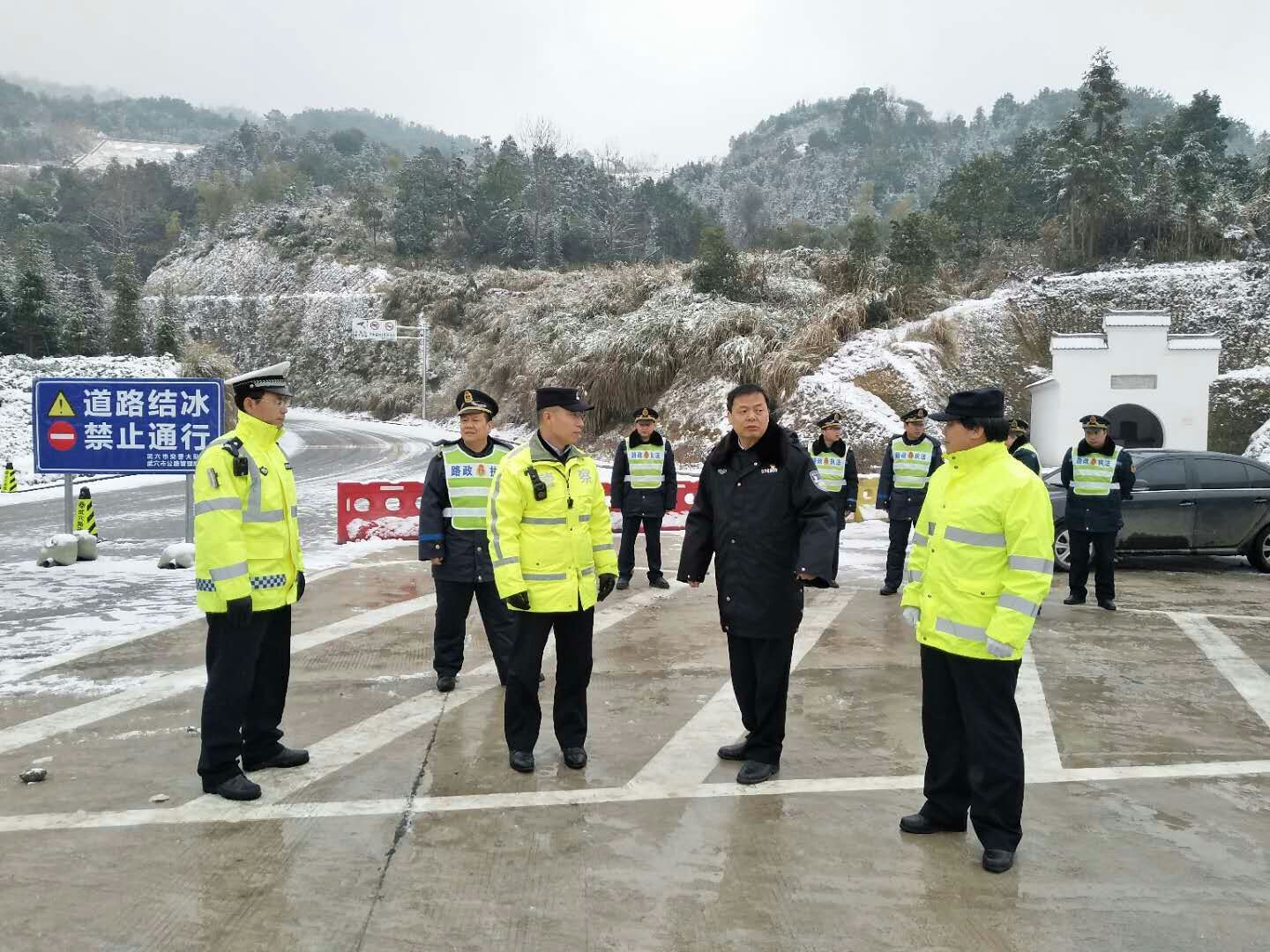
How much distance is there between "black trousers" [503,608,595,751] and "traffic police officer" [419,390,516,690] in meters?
1.32

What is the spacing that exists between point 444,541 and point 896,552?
5.18m

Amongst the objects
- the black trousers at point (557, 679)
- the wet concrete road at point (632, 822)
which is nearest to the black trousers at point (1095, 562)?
the wet concrete road at point (632, 822)

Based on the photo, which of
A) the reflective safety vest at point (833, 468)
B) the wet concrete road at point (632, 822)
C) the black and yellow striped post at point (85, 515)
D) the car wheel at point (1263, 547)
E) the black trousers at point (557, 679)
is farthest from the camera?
the black and yellow striped post at point (85, 515)

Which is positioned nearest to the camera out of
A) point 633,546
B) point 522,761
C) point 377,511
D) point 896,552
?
point 522,761

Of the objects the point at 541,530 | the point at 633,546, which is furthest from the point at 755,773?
the point at 633,546

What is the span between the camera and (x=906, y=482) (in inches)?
379

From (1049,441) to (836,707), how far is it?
20235 mm

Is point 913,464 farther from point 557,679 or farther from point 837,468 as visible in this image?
point 557,679

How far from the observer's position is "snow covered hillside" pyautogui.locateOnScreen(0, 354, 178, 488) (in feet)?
84.5

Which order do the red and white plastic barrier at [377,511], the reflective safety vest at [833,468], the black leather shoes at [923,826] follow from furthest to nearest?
the red and white plastic barrier at [377,511] → the reflective safety vest at [833,468] → the black leather shoes at [923,826]

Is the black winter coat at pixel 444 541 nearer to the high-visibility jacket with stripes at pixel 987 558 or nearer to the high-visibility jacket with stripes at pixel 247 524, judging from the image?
the high-visibility jacket with stripes at pixel 247 524

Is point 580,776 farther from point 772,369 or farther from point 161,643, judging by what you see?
point 772,369

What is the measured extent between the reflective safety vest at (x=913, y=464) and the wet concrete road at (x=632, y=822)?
3.01 meters

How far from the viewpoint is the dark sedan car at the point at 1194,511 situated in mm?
10609
